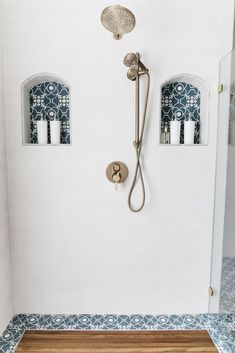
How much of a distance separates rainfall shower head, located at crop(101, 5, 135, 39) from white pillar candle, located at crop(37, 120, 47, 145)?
0.71 m

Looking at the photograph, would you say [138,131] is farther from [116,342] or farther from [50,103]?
[116,342]

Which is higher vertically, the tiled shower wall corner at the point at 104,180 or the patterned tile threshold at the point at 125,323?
the tiled shower wall corner at the point at 104,180

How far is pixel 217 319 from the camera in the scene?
1.63 meters

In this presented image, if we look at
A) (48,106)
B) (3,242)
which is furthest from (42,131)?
(3,242)

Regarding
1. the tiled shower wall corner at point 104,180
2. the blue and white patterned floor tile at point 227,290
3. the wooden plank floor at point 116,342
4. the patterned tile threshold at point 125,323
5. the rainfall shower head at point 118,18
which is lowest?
the wooden plank floor at point 116,342

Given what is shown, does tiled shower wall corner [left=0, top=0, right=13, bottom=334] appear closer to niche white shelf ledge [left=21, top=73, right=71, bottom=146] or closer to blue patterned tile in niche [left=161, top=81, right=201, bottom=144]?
niche white shelf ledge [left=21, top=73, right=71, bottom=146]

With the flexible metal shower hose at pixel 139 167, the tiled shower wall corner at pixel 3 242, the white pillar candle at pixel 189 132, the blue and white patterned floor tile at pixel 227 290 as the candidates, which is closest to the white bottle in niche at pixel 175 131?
the white pillar candle at pixel 189 132

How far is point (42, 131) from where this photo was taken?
160cm

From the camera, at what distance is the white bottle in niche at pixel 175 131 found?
5.24 ft

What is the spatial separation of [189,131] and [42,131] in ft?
3.26

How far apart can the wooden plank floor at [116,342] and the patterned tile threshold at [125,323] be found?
0.13 feet

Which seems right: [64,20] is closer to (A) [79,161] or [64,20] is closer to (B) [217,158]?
(A) [79,161]

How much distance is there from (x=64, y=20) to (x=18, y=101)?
0.59 meters

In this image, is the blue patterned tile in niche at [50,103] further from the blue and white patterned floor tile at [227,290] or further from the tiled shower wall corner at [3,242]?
the blue and white patterned floor tile at [227,290]
